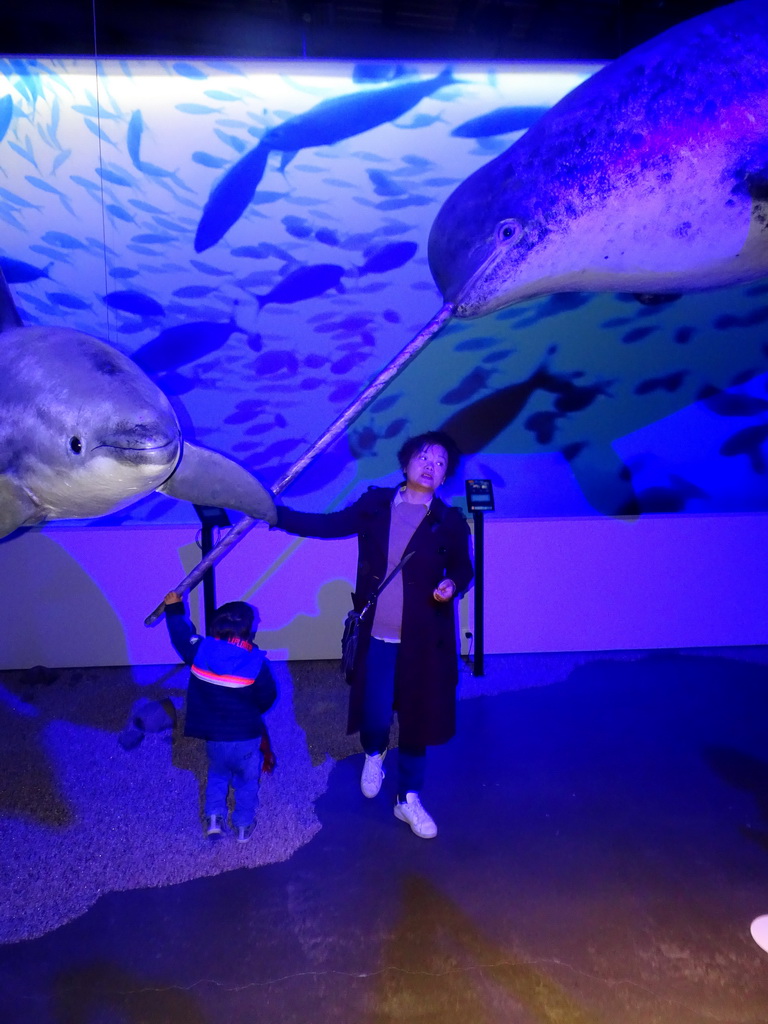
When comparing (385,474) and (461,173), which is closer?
(461,173)

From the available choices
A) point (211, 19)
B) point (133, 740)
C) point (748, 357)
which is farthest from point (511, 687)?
point (211, 19)

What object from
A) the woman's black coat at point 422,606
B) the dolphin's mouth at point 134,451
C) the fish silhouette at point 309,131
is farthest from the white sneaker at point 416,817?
the fish silhouette at point 309,131

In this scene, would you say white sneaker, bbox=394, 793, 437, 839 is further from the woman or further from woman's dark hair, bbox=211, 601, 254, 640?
woman's dark hair, bbox=211, 601, 254, 640

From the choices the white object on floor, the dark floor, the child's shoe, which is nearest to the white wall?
the dark floor

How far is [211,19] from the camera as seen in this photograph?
11.2 feet

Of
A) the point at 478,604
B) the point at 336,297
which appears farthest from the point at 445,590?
the point at 336,297

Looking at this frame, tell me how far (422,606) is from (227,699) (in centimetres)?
81

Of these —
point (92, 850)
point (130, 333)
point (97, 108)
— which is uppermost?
point (97, 108)

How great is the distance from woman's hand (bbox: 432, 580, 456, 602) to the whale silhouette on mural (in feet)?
3.02

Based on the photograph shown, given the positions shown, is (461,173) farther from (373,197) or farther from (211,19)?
(211,19)

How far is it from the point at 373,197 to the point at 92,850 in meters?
3.92

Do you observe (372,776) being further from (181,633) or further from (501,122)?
(501,122)

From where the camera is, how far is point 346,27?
3498mm

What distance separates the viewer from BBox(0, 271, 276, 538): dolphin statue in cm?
140
